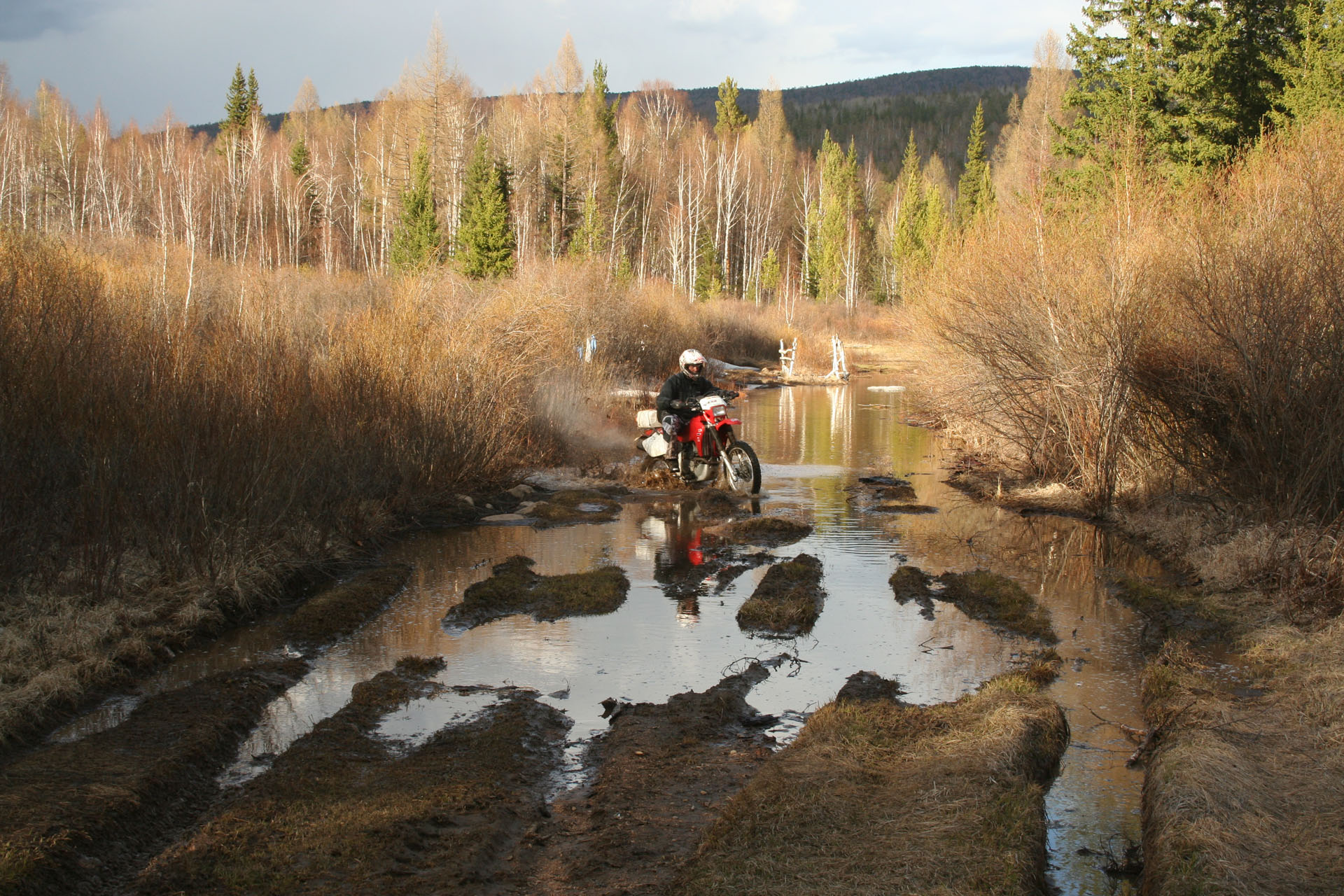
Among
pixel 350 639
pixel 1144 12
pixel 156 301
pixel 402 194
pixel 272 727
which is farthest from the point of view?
pixel 402 194

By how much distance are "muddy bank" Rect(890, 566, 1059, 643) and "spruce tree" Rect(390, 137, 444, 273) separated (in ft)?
135

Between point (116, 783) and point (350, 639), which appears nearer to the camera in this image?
point (116, 783)

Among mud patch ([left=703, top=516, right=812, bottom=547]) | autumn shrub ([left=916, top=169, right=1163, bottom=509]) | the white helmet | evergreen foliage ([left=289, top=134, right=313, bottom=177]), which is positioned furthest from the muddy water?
evergreen foliage ([left=289, top=134, right=313, bottom=177])

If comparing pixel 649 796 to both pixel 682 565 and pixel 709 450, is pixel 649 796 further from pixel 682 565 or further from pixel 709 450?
pixel 709 450

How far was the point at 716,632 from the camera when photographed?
860 centimetres

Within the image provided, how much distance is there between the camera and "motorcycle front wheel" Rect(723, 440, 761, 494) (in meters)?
15.5

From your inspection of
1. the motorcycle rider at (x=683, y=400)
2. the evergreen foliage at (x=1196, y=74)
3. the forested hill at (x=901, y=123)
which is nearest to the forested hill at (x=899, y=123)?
the forested hill at (x=901, y=123)

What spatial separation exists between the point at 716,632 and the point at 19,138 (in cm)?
6506

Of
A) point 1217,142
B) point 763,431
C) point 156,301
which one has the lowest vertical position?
point 763,431

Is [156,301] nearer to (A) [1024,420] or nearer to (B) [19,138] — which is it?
(A) [1024,420]

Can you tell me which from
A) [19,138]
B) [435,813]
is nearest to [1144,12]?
[435,813]

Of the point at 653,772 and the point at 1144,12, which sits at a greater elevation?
the point at 1144,12

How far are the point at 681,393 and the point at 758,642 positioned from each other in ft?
27.6

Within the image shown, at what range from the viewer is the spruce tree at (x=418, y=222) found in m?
50.4
